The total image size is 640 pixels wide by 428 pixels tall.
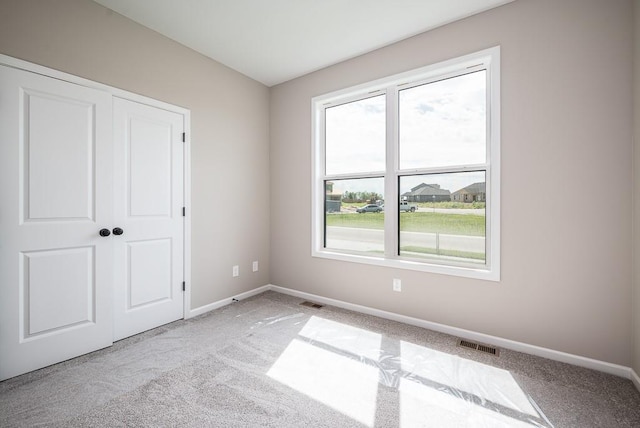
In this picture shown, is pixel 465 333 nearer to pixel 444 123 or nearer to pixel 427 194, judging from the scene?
pixel 427 194

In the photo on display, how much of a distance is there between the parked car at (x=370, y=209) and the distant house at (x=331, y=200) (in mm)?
304

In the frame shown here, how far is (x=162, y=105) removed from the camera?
9.37ft

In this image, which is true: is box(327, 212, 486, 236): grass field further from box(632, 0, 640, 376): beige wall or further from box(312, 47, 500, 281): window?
box(632, 0, 640, 376): beige wall

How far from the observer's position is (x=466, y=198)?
2748 millimetres

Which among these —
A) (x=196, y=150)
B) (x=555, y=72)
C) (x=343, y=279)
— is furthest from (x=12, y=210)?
(x=555, y=72)

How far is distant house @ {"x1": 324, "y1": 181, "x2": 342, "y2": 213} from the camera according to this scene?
11.9 ft

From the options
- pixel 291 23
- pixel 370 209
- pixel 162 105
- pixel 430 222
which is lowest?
pixel 430 222

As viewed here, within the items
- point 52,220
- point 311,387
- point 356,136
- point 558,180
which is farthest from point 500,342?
point 52,220

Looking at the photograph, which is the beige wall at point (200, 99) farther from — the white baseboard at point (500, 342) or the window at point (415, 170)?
the white baseboard at point (500, 342)

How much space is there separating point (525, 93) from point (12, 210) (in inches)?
158

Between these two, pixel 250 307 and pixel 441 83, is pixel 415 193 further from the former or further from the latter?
pixel 250 307

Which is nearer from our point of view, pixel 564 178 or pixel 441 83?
Result: pixel 564 178

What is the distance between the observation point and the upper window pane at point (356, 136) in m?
3.28

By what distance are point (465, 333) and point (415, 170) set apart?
1642 mm
